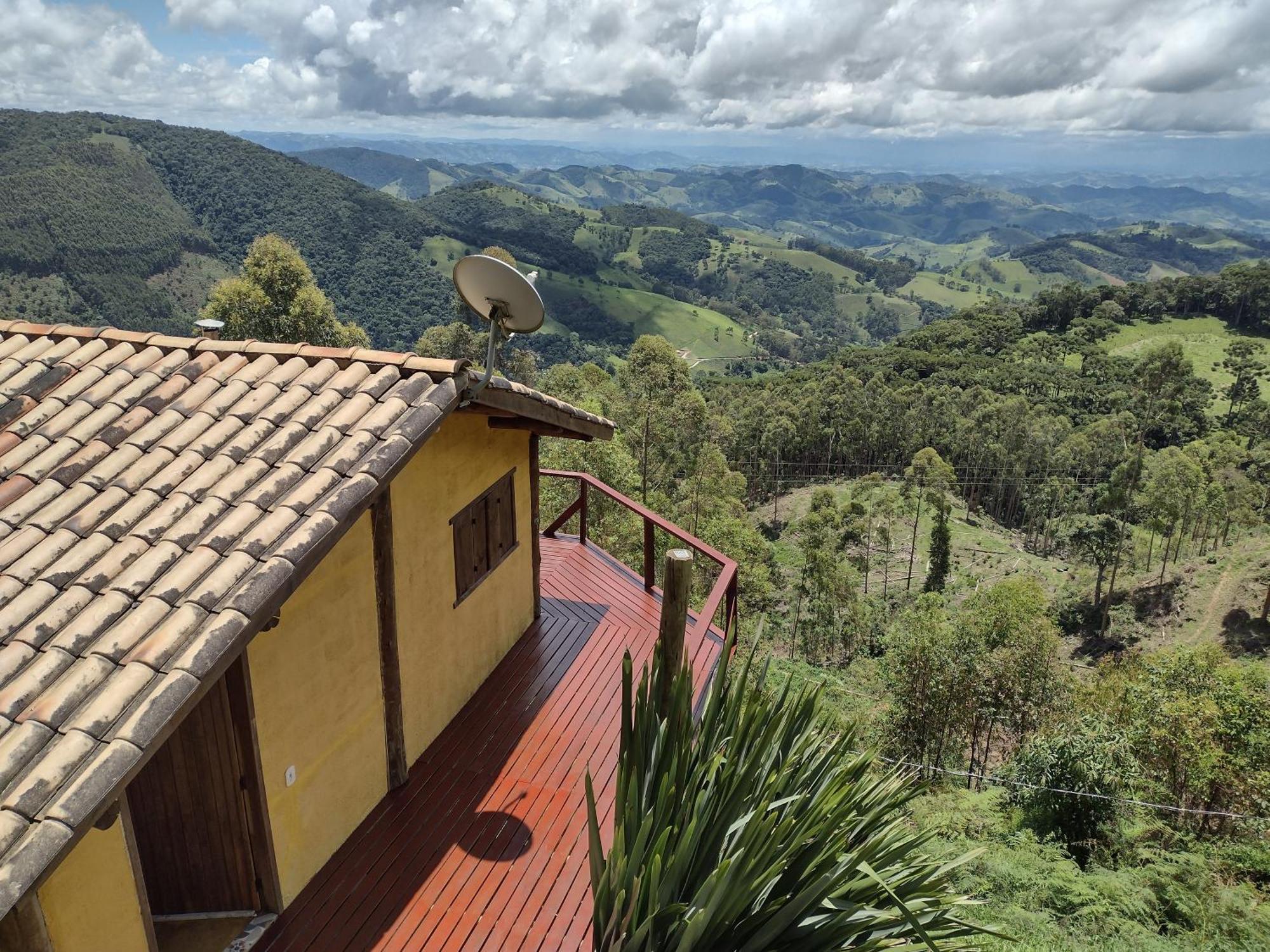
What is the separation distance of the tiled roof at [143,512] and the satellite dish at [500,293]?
0.48 metres

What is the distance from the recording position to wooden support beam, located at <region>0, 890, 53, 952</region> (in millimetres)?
2975

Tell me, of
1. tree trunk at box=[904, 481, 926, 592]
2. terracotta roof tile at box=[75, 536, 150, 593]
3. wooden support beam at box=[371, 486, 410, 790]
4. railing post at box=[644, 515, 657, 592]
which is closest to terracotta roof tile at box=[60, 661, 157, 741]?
terracotta roof tile at box=[75, 536, 150, 593]

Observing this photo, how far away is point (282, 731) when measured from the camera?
470 centimetres

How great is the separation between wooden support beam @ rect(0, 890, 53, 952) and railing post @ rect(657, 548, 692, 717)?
3035 mm

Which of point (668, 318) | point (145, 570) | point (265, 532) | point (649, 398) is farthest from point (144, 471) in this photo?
point (668, 318)

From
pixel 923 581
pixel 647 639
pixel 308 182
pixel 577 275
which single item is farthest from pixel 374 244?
pixel 647 639

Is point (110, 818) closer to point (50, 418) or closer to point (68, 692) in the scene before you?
point (68, 692)

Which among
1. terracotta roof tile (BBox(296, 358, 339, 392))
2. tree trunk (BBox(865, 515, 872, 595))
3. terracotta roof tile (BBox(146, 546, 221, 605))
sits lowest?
tree trunk (BBox(865, 515, 872, 595))

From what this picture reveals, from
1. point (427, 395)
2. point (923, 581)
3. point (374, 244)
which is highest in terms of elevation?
point (427, 395)

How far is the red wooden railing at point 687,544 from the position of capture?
6922mm

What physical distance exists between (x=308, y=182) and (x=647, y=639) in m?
195

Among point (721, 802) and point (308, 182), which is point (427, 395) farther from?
point (308, 182)

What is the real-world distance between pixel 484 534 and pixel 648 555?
2.51m

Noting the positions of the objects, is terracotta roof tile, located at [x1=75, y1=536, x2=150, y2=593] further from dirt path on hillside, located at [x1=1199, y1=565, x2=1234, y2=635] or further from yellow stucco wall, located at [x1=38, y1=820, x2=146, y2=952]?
dirt path on hillside, located at [x1=1199, y1=565, x2=1234, y2=635]
